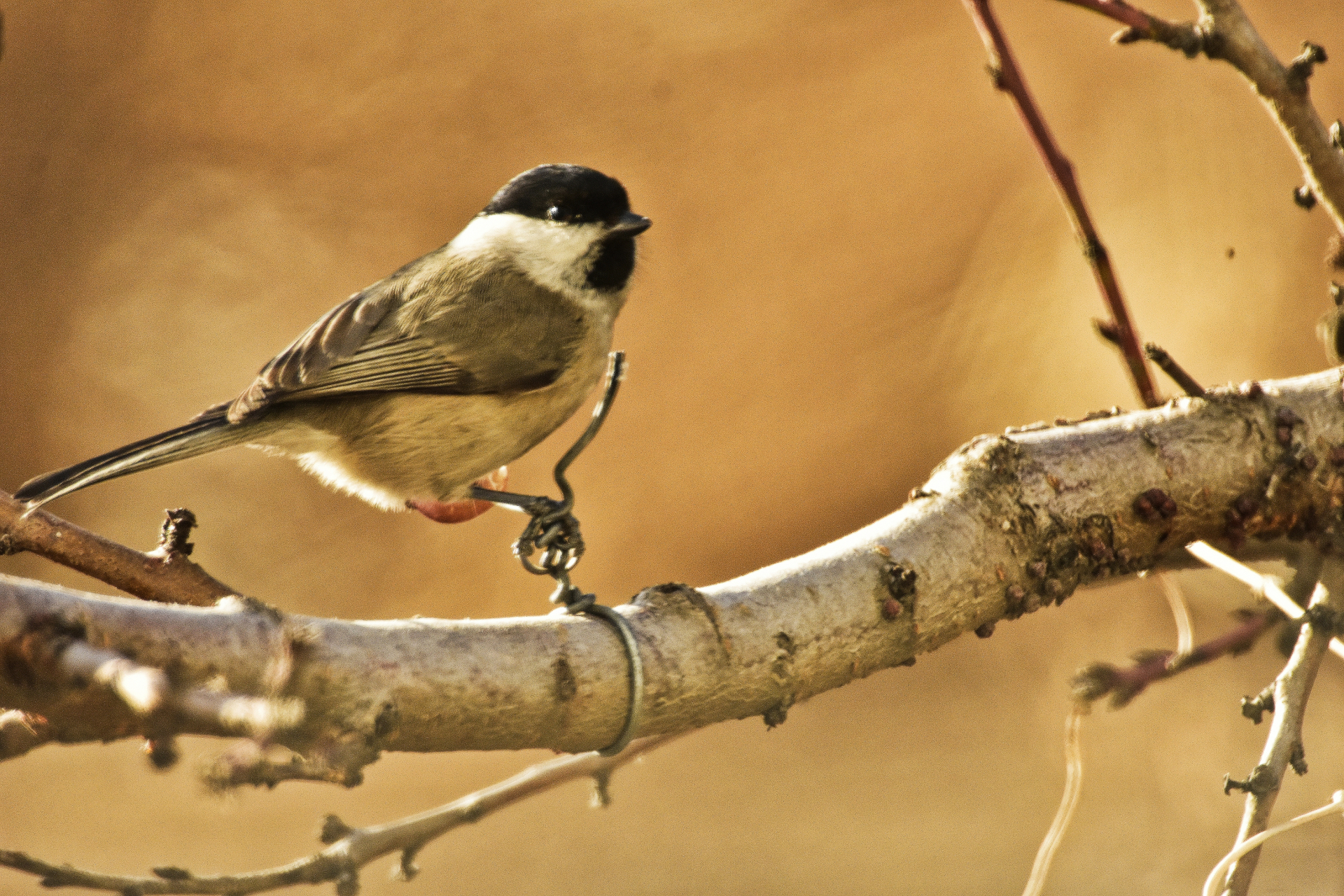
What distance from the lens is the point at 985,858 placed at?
2.78 meters

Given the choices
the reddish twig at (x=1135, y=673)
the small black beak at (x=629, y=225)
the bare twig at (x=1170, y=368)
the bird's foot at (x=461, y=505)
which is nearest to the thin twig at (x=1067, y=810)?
the reddish twig at (x=1135, y=673)

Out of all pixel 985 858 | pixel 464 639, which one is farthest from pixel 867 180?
pixel 464 639

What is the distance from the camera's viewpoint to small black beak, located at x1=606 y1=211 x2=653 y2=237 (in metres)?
1.55

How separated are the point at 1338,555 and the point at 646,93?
2750 mm

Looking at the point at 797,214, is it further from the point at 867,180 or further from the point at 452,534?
the point at 452,534

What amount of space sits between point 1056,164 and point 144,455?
102 cm

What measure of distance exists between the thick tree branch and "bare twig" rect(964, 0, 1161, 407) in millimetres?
119

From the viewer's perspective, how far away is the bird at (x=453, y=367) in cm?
145

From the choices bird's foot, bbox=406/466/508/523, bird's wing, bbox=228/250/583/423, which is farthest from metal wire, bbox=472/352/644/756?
bird's wing, bbox=228/250/583/423

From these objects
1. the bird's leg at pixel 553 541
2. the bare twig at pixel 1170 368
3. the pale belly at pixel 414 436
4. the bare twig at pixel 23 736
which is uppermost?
the pale belly at pixel 414 436

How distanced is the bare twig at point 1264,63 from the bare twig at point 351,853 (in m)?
0.78

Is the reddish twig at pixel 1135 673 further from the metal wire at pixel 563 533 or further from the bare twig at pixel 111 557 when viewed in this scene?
the bare twig at pixel 111 557

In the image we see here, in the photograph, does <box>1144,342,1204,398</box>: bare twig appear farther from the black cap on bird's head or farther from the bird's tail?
the bird's tail

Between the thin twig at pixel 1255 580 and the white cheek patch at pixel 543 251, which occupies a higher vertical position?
the white cheek patch at pixel 543 251
